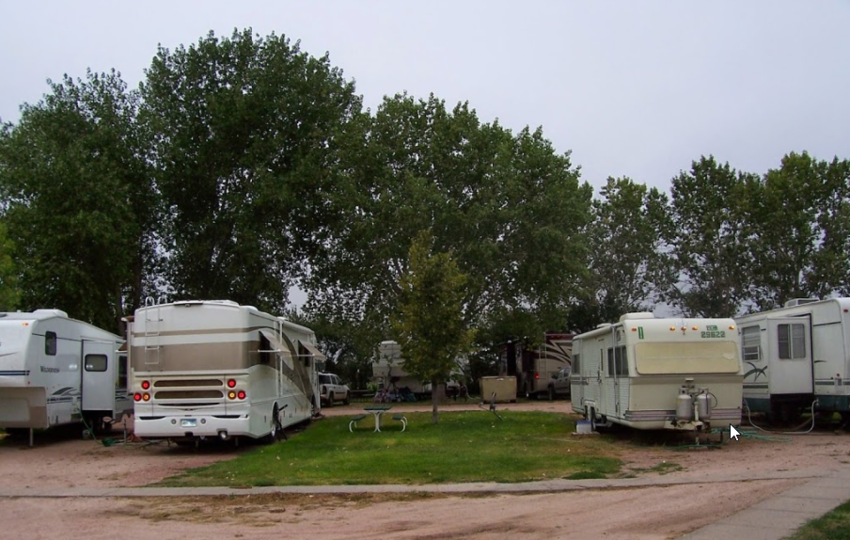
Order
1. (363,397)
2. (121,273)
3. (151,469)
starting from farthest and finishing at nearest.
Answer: (363,397), (121,273), (151,469)

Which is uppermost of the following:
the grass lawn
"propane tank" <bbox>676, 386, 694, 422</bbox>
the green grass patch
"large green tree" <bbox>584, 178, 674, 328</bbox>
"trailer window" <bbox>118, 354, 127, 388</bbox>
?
"large green tree" <bbox>584, 178, 674, 328</bbox>

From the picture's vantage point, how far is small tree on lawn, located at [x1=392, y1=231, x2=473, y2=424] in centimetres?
2256

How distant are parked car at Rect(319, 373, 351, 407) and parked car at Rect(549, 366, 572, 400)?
1003 cm

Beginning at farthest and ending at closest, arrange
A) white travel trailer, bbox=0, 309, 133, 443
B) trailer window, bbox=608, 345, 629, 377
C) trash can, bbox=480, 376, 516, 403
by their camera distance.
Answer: trash can, bbox=480, 376, 516, 403
white travel trailer, bbox=0, 309, 133, 443
trailer window, bbox=608, 345, 629, 377

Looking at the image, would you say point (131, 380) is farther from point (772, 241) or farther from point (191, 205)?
point (772, 241)

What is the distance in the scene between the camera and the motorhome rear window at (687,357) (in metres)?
17.1

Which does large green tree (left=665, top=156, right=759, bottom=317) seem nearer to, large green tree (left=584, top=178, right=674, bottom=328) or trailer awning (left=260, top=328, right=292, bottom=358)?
large green tree (left=584, top=178, right=674, bottom=328)

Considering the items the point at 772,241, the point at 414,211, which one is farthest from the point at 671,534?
the point at 772,241

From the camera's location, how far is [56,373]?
65.4ft

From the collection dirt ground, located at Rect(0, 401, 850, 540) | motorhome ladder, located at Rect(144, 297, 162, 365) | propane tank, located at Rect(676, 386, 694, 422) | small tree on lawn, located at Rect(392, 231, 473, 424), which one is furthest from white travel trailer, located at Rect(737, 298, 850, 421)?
motorhome ladder, located at Rect(144, 297, 162, 365)

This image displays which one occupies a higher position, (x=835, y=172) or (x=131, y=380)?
(x=835, y=172)

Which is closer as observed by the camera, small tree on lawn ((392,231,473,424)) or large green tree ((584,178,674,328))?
small tree on lawn ((392,231,473,424))

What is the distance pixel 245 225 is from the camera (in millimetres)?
36844

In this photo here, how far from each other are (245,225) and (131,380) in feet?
64.3
